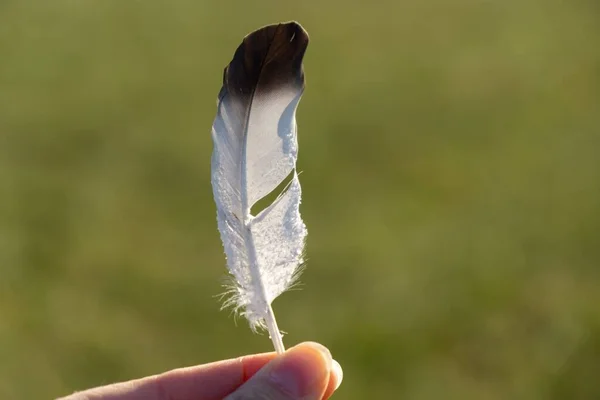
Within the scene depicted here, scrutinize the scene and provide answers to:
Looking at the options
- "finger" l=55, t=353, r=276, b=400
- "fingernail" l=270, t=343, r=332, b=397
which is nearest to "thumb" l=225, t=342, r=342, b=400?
"fingernail" l=270, t=343, r=332, b=397

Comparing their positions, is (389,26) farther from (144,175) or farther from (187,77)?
(144,175)

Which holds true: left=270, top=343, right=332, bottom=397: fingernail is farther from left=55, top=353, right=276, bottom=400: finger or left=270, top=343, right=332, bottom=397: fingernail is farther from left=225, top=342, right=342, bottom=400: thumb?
left=55, top=353, right=276, bottom=400: finger

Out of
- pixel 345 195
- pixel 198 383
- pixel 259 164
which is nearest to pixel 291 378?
pixel 259 164

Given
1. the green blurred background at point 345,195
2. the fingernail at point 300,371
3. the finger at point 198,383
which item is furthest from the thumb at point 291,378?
the green blurred background at point 345,195

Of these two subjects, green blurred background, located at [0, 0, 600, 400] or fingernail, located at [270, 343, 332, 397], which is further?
green blurred background, located at [0, 0, 600, 400]

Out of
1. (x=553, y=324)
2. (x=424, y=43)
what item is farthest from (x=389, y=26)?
(x=553, y=324)
